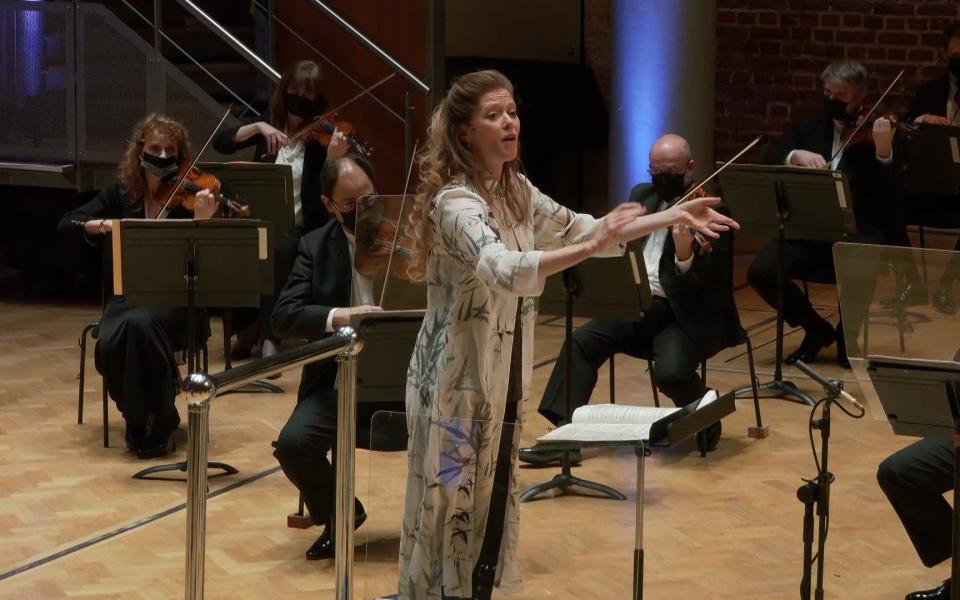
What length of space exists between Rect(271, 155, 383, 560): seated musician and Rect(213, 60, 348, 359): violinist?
2111 millimetres

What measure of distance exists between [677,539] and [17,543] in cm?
206

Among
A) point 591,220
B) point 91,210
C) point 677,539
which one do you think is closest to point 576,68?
point 91,210

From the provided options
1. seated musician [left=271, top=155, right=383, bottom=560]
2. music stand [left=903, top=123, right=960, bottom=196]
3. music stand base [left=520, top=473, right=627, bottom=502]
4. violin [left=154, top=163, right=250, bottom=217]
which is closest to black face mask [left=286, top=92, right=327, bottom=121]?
violin [left=154, top=163, right=250, bottom=217]

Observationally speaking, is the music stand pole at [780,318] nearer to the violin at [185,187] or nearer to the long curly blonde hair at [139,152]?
the violin at [185,187]

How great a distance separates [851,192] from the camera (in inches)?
269

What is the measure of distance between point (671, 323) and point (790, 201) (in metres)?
0.85

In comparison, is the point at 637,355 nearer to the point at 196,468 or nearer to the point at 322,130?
the point at 322,130

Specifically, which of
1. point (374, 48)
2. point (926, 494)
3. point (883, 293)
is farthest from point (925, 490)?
point (374, 48)

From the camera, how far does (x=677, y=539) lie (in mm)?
4508

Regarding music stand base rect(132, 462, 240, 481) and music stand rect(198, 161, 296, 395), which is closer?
music stand base rect(132, 462, 240, 481)

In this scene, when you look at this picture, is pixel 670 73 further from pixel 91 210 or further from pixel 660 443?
pixel 660 443

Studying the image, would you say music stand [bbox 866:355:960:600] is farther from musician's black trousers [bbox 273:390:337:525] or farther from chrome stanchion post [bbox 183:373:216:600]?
musician's black trousers [bbox 273:390:337:525]

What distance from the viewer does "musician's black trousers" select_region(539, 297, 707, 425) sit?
5453 mm

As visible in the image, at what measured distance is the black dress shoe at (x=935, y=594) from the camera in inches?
158
